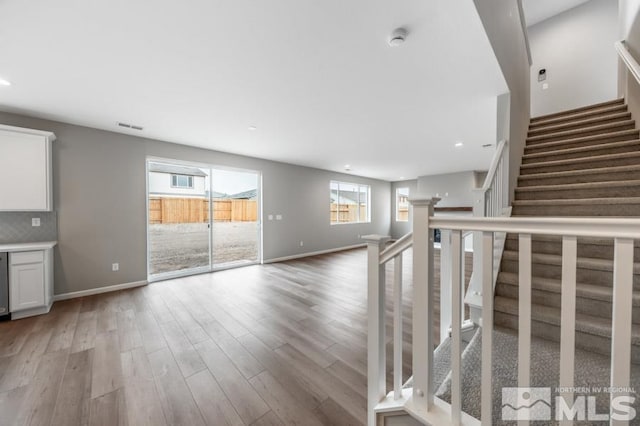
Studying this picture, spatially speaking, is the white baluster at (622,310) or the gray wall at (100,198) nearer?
the white baluster at (622,310)

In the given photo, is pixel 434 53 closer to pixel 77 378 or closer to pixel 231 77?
pixel 231 77

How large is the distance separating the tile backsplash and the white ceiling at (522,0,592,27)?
900 cm

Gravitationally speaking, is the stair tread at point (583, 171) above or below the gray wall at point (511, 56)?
below

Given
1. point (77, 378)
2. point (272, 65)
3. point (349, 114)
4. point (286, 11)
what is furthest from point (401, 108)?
point (77, 378)

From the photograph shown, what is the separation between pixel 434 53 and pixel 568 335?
6.68 ft

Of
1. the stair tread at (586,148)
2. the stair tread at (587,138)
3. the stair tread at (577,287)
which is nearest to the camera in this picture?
the stair tread at (577,287)

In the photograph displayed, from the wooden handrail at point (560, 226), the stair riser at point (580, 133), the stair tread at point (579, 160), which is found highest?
the stair riser at point (580, 133)

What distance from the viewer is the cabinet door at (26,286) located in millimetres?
2688

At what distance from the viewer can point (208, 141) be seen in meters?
4.24

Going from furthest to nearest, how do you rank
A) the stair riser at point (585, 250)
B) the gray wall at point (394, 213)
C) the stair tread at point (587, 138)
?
1. the gray wall at point (394, 213)
2. the stair tread at point (587, 138)
3. the stair riser at point (585, 250)

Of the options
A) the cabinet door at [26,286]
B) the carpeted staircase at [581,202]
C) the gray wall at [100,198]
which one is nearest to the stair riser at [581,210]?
the carpeted staircase at [581,202]

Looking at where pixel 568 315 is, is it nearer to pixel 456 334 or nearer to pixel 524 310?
pixel 524 310

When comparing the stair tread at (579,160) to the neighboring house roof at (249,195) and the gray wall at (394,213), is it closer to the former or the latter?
the neighboring house roof at (249,195)

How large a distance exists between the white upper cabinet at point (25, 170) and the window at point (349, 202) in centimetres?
576
